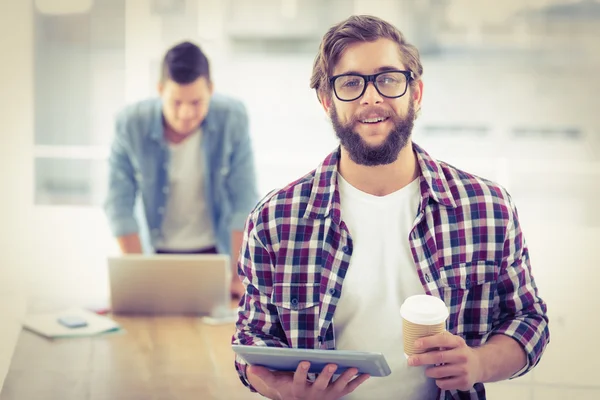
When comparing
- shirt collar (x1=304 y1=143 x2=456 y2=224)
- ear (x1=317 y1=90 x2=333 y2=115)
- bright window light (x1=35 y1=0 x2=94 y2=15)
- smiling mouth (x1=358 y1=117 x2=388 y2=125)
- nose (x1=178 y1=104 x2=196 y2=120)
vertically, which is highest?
bright window light (x1=35 y1=0 x2=94 y2=15)

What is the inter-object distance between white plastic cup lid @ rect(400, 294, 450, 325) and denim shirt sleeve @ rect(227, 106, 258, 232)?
1.81 m

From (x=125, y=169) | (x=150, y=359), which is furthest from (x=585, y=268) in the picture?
(x=150, y=359)

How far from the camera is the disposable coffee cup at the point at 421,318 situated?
4.23ft

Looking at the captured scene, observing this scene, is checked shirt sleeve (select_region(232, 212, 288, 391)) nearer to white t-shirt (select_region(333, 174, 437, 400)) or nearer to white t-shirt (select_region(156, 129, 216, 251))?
white t-shirt (select_region(333, 174, 437, 400))

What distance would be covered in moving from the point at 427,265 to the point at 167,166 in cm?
178

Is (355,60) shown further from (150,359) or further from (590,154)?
(590,154)

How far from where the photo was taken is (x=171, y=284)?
242cm

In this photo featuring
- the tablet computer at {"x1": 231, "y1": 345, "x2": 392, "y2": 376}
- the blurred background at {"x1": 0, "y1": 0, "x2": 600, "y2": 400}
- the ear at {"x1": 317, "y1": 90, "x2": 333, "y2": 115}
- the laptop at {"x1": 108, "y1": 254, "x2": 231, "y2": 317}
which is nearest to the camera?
the tablet computer at {"x1": 231, "y1": 345, "x2": 392, "y2": 376}

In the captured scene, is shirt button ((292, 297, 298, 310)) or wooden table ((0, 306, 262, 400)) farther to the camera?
wooden table ((0, 306, 262, 400))

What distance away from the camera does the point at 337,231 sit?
1.53 m

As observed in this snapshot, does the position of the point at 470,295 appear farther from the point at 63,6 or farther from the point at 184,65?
the point at 63,6

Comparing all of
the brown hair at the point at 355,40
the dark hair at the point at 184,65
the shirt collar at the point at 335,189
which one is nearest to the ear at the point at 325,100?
the brown hair at the point at 355,40

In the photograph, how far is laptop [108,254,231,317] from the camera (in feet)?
7.93

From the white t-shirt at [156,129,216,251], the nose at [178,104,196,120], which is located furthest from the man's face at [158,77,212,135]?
the white t-shirt at [156,129,216,251]
